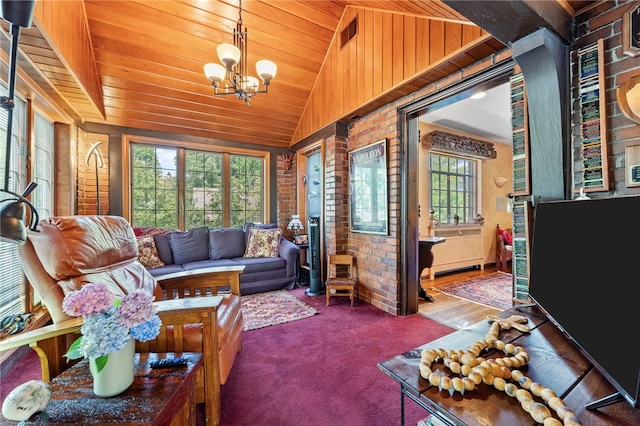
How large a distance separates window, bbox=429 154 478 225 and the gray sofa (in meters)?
2.66

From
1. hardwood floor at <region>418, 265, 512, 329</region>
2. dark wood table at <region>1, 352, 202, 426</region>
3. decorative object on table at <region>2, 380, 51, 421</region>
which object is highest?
decorative object on table at <region>2, 380, 51, 421</region>

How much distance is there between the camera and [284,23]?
3154mm

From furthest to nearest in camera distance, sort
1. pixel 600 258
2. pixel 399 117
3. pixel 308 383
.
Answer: pixel 399 117
pixel 308 383
pixel 600 258

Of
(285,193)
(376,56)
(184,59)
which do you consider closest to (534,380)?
(376,56)

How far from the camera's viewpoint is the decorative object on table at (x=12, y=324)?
75.2 inches

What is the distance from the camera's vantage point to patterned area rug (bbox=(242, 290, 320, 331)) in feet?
8.69

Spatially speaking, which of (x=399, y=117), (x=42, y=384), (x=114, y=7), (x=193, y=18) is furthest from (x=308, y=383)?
(x=114, y=7)

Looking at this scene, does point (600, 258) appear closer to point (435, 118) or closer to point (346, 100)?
point (346, 100)

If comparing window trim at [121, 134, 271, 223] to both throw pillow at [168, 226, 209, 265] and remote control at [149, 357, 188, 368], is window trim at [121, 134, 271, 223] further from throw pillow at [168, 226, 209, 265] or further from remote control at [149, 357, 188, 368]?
remote control at [149, 357, 188, 368]

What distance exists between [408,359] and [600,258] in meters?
0.66

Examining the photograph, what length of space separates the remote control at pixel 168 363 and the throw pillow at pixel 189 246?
8.67 feet

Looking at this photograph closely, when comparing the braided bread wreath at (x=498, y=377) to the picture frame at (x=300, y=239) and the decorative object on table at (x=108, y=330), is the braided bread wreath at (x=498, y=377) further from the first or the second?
the picture frame at (x=300, y=239)

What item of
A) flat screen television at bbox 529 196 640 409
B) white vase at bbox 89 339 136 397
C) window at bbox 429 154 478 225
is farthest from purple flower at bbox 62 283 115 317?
window at bbox 429 154 478 225

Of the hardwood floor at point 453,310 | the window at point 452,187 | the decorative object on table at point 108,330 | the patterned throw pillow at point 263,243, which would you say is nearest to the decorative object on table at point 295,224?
the patterned throw pillow at point 263,243
